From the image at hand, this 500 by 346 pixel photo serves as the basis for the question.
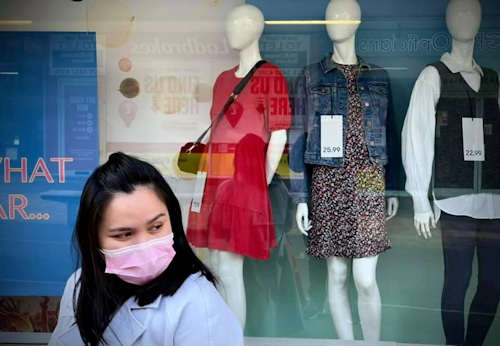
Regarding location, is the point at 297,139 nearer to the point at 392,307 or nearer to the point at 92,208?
the point at 392,307

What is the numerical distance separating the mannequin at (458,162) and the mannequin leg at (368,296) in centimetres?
34

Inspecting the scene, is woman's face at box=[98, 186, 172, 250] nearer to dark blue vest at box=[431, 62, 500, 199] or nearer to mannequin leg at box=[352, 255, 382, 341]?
mannequin leg at box=[352, 255, 382, 341]

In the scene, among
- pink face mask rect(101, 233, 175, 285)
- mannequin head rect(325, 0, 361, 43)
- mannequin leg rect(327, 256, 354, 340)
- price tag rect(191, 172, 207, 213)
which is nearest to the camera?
pink face mask rect(101, 233, 175, 285)

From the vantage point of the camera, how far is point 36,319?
358 cm

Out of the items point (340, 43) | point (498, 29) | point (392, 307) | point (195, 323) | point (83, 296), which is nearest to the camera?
point (195, 323)

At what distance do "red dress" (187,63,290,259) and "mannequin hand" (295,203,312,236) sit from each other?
0.19 meters

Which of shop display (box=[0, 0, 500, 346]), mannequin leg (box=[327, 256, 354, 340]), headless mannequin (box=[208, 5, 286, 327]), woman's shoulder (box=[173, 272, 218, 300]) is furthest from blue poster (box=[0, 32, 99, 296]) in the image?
woman's shoulder (box=[173, 272, 218, 300])

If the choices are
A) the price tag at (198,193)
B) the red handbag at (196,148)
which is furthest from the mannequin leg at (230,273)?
the red handbag at (196,148)

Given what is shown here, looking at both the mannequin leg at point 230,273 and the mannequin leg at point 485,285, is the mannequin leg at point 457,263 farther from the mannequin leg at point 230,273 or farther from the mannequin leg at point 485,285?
the mannequin leg at point 230,273

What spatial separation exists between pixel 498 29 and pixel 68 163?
8.25ft

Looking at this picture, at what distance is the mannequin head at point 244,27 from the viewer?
3111 mm

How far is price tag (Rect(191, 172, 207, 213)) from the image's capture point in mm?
3236

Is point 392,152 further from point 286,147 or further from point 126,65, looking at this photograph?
point 126,65

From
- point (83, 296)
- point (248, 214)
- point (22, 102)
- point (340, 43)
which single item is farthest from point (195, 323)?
point (22, 102)
